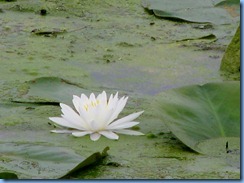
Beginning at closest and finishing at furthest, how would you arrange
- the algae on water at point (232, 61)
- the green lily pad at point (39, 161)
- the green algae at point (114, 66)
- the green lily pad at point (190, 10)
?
the green lily pad at point (39, 161), the green algae at point (114, 66), the algae on water at point (232, 61), the green lily pad at point (190, 10)

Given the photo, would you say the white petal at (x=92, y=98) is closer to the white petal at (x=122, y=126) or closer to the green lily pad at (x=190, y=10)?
the white petal at (x=122, y=126)

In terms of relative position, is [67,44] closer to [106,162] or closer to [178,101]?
[178,101]

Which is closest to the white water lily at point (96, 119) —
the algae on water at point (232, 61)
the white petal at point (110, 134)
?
the white petal at point (110, 134)

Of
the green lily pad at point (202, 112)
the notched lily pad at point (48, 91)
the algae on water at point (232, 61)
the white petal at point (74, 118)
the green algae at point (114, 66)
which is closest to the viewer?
the green algae at point (114, 66)

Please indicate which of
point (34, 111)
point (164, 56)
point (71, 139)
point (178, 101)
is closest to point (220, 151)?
point (178, 101)

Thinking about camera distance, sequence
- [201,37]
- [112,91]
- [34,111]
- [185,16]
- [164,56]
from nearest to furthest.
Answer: [34,111] → [112,91] → [164,56] → [201,37] → [185,16]

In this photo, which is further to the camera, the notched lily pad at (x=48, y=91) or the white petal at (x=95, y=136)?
the notched lily pad at (x=48, y=91)

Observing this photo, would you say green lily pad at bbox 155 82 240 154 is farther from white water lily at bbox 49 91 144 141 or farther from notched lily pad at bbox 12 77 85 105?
notched lily pad at bbox 12 77 85 105
